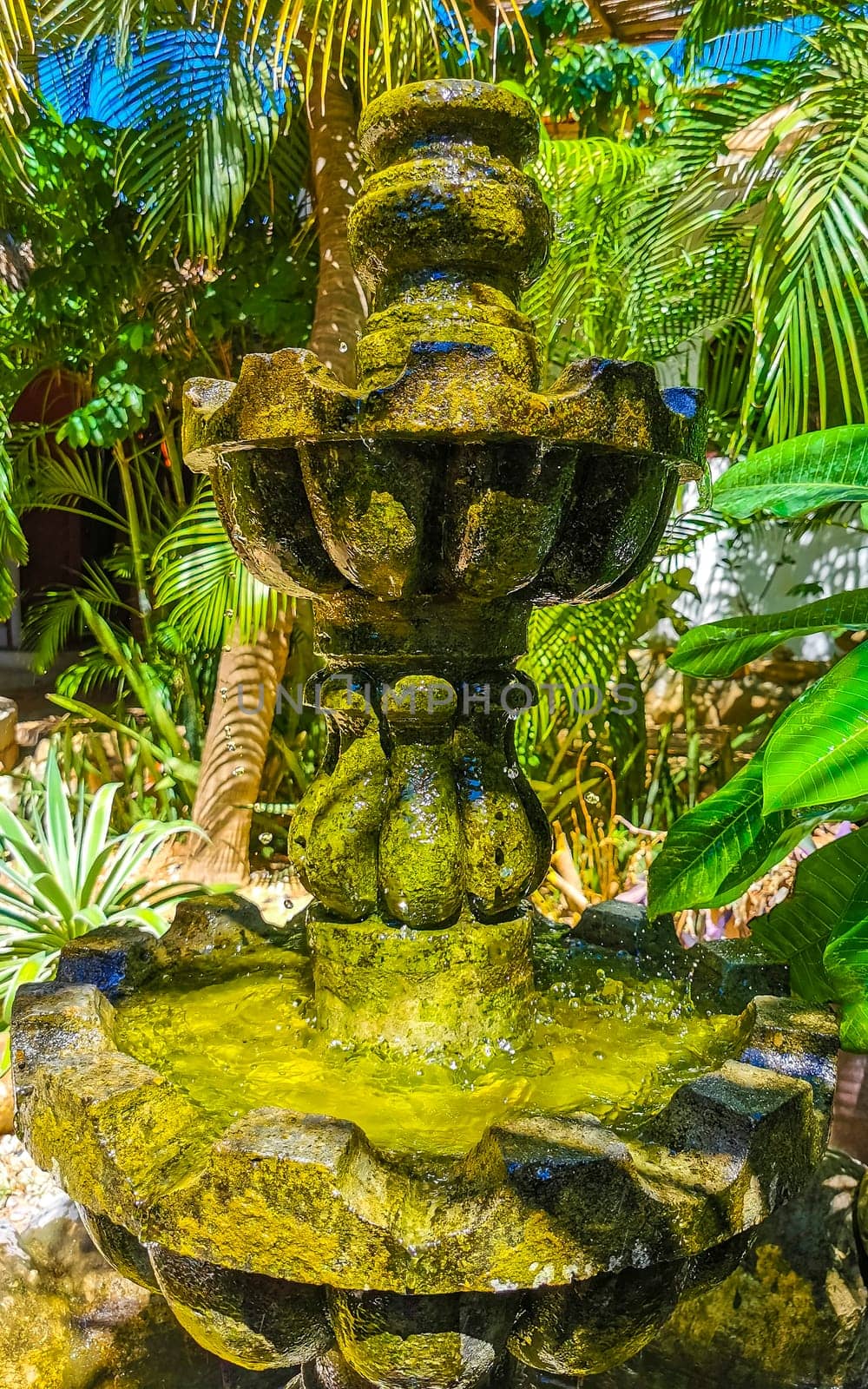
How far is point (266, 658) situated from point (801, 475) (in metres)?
2.78

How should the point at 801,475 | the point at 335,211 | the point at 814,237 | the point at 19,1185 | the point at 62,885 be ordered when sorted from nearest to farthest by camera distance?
1. the point at 801,475
2. the point at 814,237
3. the point at 19,1185
4. the point at 62,885
5. the point at 335,211

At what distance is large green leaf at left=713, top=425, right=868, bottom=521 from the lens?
5.35ft

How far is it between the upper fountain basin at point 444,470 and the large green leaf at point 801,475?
19 cm

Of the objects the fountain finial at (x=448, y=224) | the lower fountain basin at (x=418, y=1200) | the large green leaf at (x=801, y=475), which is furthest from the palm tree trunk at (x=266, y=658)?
the lower fountain basin at (x=418, y=1200)

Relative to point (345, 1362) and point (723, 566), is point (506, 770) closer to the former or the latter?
point (345, 1362)

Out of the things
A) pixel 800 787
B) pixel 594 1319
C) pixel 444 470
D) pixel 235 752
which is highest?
pixel 444 470

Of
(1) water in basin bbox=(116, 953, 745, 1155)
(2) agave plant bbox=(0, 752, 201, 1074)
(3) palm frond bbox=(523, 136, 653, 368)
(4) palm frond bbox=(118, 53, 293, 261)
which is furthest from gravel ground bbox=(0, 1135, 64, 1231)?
(4) palm frond bbox=(118, 53, 293, 261)

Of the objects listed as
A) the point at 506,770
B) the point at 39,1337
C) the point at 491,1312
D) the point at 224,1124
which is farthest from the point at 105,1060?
the point at 39,1337

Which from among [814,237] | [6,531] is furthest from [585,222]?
[6,531]

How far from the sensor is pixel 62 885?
10.0ft

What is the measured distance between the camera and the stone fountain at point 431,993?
39.9 inches

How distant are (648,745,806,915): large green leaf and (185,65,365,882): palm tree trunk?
2.52m

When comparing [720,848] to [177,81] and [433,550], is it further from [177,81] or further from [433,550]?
[177,81]

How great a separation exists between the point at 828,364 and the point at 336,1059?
359 centimetres
